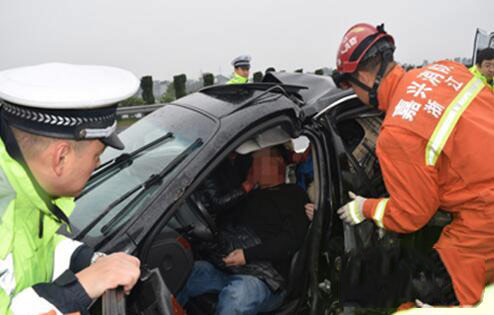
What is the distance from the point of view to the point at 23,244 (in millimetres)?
1001

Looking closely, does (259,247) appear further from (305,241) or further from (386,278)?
(386,278)

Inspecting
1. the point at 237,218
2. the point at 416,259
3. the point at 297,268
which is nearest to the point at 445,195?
the point at 416,259

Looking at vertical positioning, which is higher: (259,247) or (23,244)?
(23,244)

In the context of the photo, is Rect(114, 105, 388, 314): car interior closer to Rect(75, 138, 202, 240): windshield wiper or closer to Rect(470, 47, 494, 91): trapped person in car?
Rect(75, 138, 202, 240): windshield wiper

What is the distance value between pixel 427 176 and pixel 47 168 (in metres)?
1.46

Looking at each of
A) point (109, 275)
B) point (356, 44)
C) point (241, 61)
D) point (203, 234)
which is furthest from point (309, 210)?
point (241, 61)

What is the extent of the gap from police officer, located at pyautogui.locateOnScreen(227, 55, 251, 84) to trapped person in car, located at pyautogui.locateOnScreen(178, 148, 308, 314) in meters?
4.71

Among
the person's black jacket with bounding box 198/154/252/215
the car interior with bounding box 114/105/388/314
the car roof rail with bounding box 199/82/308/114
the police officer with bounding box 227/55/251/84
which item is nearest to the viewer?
the car interior with bounding box 114/105/388/314

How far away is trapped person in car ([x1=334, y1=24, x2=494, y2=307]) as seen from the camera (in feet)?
5.28

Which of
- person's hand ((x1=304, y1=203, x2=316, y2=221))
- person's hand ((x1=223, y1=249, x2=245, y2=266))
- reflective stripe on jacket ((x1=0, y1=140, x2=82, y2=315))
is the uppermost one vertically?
reflective stripe on jacket ((x1=0, y1=140, x2=82, y2=315))

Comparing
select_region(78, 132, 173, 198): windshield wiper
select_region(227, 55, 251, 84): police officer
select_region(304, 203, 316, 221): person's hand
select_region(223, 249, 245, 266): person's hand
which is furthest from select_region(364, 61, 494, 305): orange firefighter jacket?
select_region(227, 55, 251, 84): police officer

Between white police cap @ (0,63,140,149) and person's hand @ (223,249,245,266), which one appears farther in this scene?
person's hand @ (223,249,245,266)

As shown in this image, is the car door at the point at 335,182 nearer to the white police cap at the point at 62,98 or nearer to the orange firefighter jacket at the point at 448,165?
the orange firefighter jacket at the point at 448,165

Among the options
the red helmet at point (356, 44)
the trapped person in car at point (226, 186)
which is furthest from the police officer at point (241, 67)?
the red helmet at point (356, 44)
